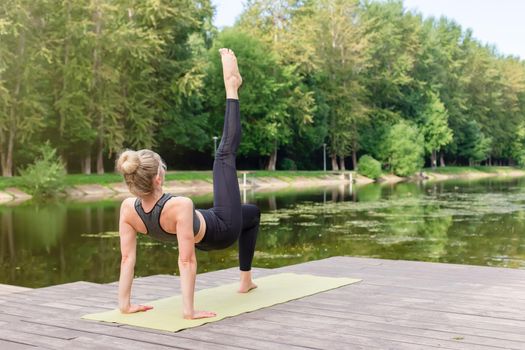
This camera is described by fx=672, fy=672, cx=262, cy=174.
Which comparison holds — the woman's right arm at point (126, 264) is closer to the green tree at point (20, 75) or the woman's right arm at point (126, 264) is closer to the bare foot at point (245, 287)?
the bare foot at point (245, 287)

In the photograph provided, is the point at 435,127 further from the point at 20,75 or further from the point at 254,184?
the point at 20,75

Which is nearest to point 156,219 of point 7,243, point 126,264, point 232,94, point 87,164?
point 126,264

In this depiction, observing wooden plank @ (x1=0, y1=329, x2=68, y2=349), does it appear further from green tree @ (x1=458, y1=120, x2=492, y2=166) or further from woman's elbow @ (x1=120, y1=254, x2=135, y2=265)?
green tree @ (x1=458, y1=120, x2=492, y2=166)

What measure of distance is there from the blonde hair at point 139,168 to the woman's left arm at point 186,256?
0.28 meters

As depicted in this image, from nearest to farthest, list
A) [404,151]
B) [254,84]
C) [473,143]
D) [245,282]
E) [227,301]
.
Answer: [227,301] → [245,282] → [254,84] → [404,151] → [473,143]

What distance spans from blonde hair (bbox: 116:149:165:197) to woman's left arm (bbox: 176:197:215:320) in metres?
0.28

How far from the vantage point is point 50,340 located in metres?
4.29

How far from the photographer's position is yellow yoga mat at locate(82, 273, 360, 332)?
15.6ft

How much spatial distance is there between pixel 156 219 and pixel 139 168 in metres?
0.44

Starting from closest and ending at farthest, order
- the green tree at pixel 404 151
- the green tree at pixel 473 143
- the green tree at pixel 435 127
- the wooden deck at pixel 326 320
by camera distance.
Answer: the wooden deck at pixel 326 320 → the green tree at pixel 404 151 → the green tree at pixel 435 127 → the green tree at pixel 473 143

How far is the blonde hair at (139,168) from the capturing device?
4.65 m

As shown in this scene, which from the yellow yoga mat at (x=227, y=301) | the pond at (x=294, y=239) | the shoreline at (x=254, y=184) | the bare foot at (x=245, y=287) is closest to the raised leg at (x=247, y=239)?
the bare foot at (x=245, y=287)

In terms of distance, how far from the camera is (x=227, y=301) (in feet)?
18.0

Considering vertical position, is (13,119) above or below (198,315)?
above
